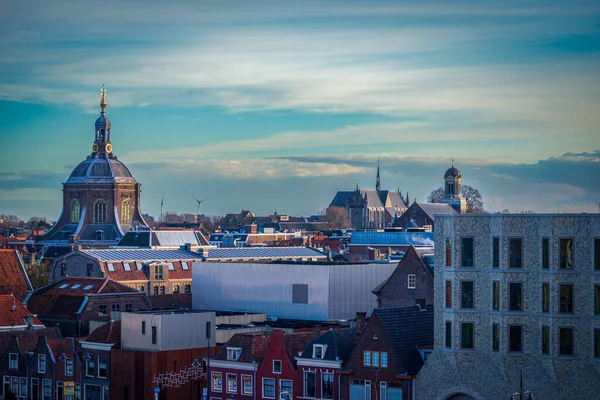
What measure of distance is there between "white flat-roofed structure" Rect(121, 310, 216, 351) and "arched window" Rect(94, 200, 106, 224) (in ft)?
407

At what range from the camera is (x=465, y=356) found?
60.8m

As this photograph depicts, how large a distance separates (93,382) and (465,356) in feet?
86.6

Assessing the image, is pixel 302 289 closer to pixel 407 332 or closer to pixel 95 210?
pixel 407 332

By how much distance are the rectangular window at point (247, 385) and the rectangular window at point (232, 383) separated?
0.67 metres

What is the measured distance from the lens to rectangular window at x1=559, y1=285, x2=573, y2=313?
5894 centimetres

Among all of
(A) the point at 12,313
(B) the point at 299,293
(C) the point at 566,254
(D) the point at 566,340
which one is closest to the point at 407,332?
(D) the point at 566,340

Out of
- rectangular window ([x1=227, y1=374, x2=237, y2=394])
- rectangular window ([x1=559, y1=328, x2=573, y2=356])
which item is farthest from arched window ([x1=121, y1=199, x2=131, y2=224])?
rectangular window ([x1=559, y1=328, x2=573, y2=356])

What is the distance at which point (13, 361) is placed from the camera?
7919cm

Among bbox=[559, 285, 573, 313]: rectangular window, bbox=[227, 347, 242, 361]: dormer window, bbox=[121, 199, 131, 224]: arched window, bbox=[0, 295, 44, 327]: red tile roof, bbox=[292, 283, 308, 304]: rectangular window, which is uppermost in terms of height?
bbox=[121, 199, 131, 224]: arched window

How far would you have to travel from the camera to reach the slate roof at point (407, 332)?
62.6 meters

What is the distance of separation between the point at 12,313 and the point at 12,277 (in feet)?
61.5

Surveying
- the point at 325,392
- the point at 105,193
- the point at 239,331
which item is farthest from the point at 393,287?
the point at 105,193

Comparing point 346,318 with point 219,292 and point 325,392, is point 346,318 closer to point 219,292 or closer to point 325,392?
point 219,292

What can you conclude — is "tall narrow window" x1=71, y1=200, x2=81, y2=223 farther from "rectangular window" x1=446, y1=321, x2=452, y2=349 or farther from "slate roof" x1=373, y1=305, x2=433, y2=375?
"rectangular window" x1=446, y1=321, x2=452, y2=349
